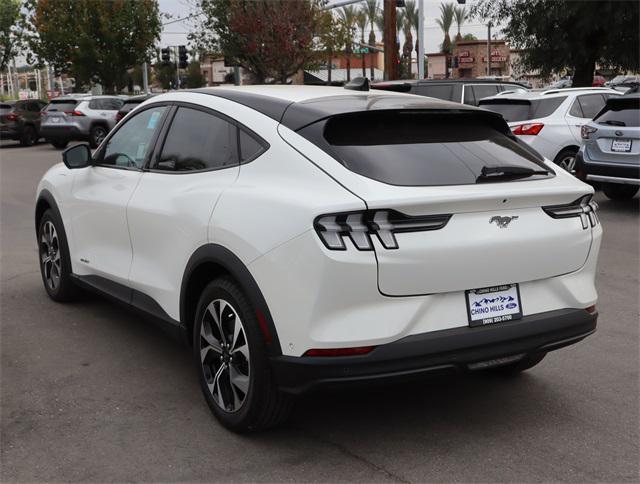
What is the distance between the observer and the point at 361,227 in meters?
3.39

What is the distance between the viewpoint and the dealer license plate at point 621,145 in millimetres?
10602

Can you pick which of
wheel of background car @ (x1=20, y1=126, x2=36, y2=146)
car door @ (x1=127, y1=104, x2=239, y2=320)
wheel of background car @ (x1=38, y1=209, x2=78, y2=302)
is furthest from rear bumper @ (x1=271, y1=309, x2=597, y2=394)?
wheel of background car @ (x1=20, y1=126, x2=36, y2=146)

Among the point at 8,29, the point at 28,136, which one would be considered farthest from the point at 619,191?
the point at 8,29

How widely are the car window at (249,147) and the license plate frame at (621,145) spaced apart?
7.87 meters

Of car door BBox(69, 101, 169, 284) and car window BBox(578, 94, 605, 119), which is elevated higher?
car window BBox(578, 94, 605, 119)

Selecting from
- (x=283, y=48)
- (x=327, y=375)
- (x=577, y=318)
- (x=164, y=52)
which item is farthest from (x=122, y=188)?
(x=164, y=52)

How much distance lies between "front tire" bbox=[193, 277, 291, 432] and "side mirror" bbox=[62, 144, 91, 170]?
82.1 inches

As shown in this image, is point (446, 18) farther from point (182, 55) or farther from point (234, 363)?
point (234, 363)

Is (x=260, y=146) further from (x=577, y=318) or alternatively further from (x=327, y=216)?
(x=577, y=318)

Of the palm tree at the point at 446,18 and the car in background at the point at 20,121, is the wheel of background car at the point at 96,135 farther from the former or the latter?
the palm tree at the point at 446,18

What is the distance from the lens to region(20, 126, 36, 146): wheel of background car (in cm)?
2805

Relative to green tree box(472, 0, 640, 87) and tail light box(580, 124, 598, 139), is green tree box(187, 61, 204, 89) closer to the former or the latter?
green tree box(472, 0, 640, 87)

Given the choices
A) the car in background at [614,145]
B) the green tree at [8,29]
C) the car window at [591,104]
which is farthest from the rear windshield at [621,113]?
the green tree at [8,29]

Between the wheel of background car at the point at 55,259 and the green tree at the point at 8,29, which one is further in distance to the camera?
the green tree at the point at 8,29
